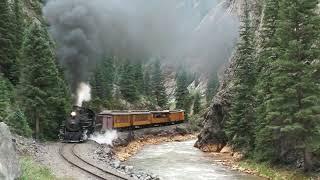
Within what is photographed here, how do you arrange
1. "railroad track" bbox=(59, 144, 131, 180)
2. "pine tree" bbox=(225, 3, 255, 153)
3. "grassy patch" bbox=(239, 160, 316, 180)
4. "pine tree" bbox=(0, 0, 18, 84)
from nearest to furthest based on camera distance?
"railroad track" bbox=(59, 144, 131, 180) < "grassy patch" bbox=(239, 160, 316, 180) < "pine tree" bbox=(225, 3, 255, 153) < "pine tree" bbox=(0, 0, 18, 84)

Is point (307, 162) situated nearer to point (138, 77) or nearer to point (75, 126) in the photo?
point (75, 126)

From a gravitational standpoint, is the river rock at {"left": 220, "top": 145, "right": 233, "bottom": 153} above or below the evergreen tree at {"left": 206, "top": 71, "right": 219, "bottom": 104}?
below

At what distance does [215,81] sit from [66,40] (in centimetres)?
7197

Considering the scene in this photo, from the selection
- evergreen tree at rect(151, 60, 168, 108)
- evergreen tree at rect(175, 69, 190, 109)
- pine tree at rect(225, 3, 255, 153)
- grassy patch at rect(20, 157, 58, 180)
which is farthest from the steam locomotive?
evergreen tree at rect(151, 60, 168, 108)

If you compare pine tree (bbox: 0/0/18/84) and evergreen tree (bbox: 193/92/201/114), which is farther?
evergreen tree (bbox: 193/92/201/114)

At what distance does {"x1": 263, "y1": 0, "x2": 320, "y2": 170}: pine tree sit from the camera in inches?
941

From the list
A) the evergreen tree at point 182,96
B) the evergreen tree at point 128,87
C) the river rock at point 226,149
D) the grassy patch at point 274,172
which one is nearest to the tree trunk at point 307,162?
the grassy patch at point 274,172

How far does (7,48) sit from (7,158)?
121 feet

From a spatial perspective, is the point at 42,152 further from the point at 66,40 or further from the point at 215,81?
the point at 215,81

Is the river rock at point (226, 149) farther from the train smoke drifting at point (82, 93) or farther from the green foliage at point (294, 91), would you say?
the train smoke drifting at point (82, 93)

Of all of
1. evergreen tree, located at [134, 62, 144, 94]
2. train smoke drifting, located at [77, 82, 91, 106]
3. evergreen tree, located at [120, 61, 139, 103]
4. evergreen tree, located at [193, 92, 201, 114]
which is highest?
evergreen tree, located at [134, 62, 144, 94]

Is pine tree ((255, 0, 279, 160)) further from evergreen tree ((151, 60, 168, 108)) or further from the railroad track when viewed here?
evergreen tree ((151, 60, 168, 108))

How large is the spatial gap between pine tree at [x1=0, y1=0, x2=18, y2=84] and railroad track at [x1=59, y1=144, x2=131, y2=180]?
58.5 ft

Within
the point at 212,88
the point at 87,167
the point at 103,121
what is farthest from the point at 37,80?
the point at 212,88
